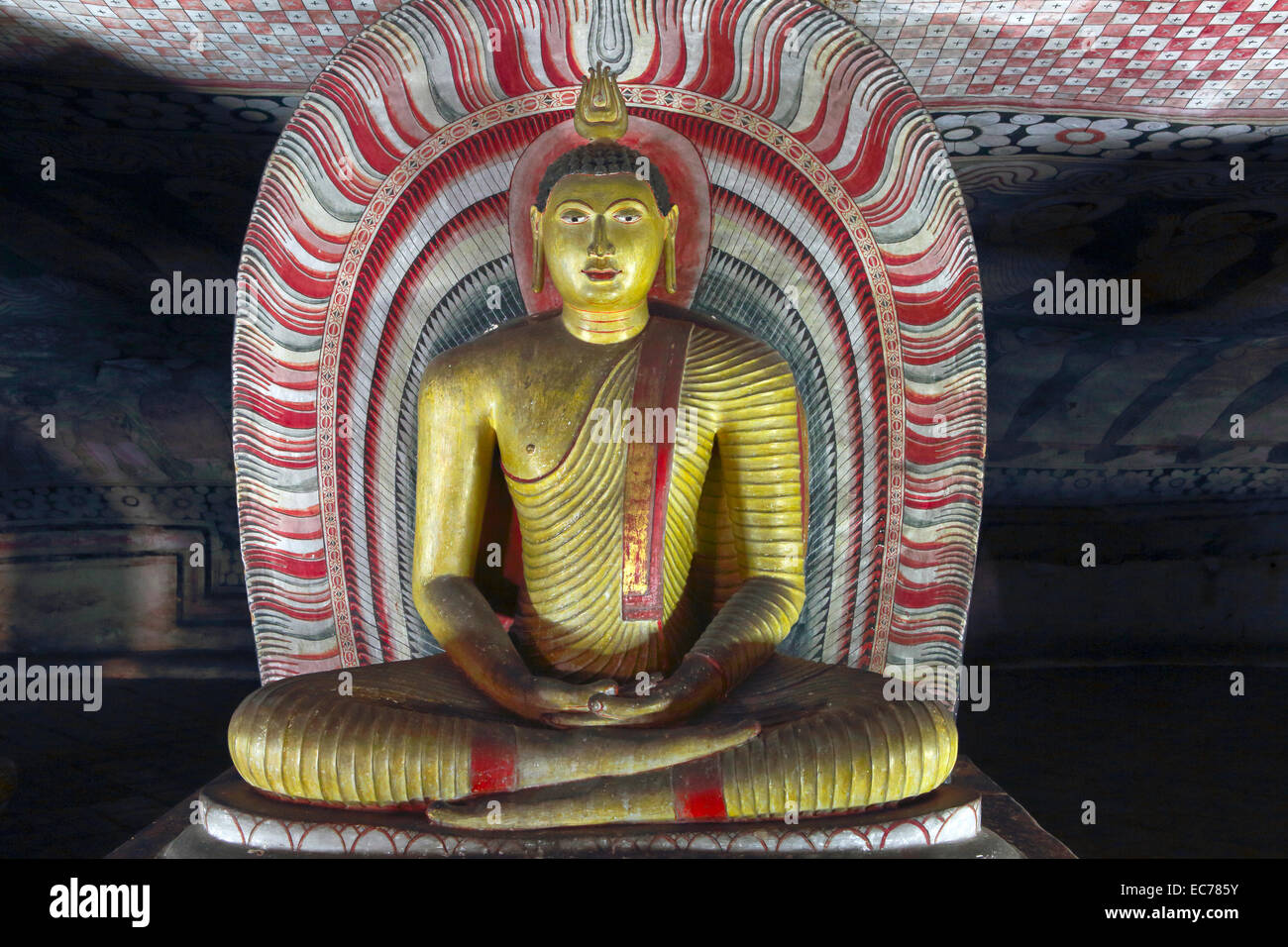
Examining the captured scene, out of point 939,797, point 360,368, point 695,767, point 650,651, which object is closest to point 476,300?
point 360,368

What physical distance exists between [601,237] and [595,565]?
101 centimetres

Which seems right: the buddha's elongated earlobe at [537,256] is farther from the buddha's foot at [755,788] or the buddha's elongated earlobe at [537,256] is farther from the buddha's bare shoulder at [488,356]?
the buddha's foot at [755,788]

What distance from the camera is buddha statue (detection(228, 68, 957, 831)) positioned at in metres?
3.00

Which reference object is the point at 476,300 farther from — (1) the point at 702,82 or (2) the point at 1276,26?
(2) the point at 1276,26

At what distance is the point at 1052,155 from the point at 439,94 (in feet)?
9.46

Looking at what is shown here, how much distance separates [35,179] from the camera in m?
5.62

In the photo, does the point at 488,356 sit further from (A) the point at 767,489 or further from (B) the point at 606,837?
(B) the point at 606,837

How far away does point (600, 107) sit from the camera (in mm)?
3721

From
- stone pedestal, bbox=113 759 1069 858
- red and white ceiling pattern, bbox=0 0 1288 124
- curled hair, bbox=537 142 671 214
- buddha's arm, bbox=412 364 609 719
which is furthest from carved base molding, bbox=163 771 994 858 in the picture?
red and white ceiling pattern, bbox=0 0 1288 124

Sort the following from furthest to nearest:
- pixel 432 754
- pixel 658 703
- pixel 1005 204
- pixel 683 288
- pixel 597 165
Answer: pixel 1005 204 → pixel 683 288 → pixel 597 165 → pixel 658 703 → pixel 432 754

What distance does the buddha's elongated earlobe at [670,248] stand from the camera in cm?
383

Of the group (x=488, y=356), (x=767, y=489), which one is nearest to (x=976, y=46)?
(x=767, y=489)

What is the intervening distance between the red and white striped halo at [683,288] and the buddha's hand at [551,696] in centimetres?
124

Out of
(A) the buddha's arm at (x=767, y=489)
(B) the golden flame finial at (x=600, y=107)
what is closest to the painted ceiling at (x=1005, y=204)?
(B) the golden flame finial at (x=600, y=107)
